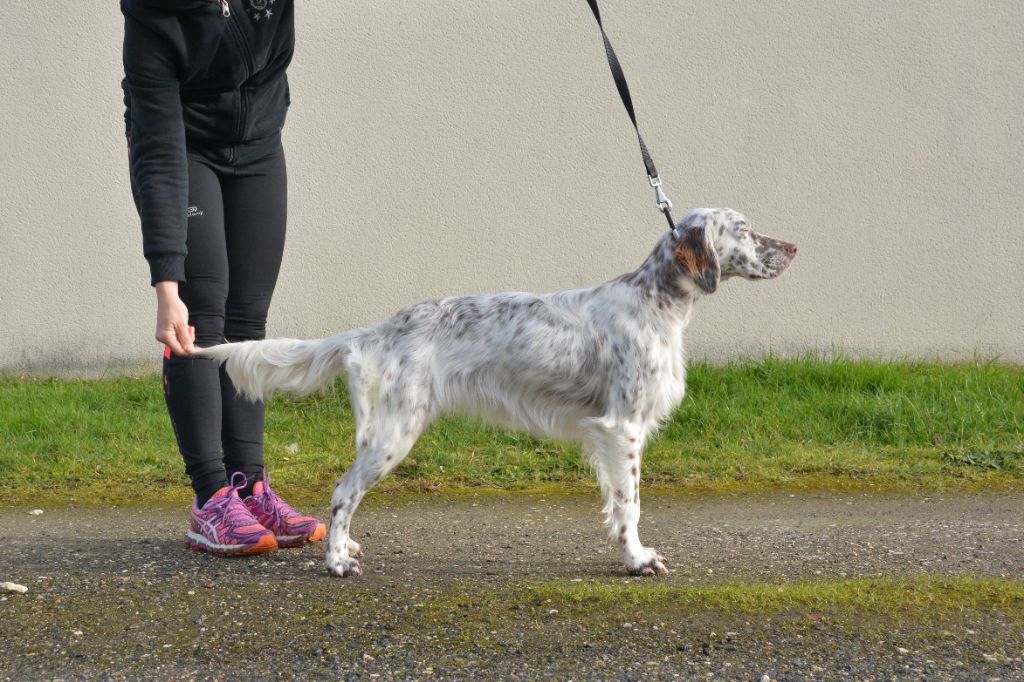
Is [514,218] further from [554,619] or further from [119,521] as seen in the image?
[554,619]

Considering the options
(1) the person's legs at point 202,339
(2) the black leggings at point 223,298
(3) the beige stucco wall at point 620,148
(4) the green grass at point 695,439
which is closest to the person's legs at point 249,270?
(2) the black leggings at point 223,298

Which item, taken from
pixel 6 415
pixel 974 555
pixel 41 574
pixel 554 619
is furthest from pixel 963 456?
pixel 6 415

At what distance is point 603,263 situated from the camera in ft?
22.0

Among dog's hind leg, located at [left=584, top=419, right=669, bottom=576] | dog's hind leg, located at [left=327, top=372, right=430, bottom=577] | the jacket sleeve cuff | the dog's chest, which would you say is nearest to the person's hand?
the jacket sleeve cuff

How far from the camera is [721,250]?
3818 mm

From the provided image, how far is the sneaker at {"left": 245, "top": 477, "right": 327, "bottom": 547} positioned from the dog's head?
1.64 metres

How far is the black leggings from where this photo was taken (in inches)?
143

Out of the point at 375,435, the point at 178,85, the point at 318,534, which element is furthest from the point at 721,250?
the point at 178,85

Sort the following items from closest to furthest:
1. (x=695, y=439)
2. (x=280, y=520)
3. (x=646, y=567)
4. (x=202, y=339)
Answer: (x=646, y=567), (x=202, y=339), (x=280, y=520), (x=695, y=439)

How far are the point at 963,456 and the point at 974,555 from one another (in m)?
1.54

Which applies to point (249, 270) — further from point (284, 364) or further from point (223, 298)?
point (284, 364)

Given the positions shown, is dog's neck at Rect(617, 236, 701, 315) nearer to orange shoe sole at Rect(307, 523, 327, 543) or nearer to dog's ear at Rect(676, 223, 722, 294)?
dog's ear at Rect(676, 223, 722, 294)

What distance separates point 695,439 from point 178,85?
324 centimetres

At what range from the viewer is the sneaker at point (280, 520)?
3918mm
